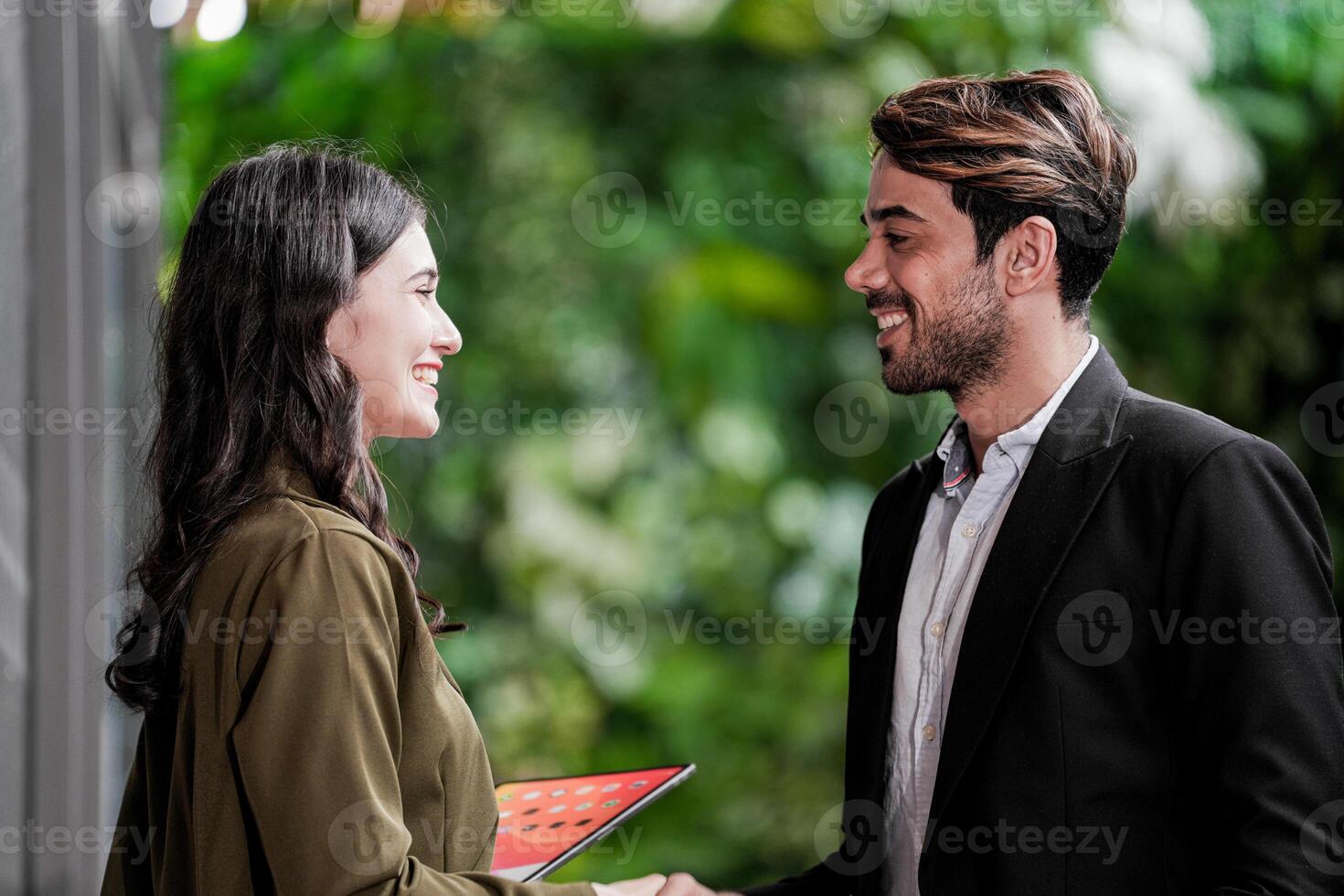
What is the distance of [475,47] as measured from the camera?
4074mm

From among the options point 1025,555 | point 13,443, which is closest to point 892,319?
point 1025,555

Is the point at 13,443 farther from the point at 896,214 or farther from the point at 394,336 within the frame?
the point at 896,214

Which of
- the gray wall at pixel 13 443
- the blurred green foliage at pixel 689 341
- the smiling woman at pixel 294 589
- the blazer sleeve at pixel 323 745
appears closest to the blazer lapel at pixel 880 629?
the smiling woman at pixel 294 589

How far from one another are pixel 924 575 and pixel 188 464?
920mm

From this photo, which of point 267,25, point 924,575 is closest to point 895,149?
point 924,575

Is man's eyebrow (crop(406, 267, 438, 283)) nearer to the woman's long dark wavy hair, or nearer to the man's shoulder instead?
the woman's long dark wavy hair

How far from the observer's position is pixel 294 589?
3.63ft

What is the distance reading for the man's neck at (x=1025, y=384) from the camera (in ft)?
5.23

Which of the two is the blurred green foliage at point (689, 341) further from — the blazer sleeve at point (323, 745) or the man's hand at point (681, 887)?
the blazer sleeve at point (323, 745)

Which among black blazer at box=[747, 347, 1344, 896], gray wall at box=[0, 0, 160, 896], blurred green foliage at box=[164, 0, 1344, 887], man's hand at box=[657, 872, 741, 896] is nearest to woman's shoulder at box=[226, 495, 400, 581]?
gray wall at box=[0, 0, 160, 896]

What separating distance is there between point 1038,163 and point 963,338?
0.79 feet

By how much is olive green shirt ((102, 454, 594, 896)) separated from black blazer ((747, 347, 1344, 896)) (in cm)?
50

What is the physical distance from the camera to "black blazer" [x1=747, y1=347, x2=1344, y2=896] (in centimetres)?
126

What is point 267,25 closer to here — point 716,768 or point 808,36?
point 808,36
